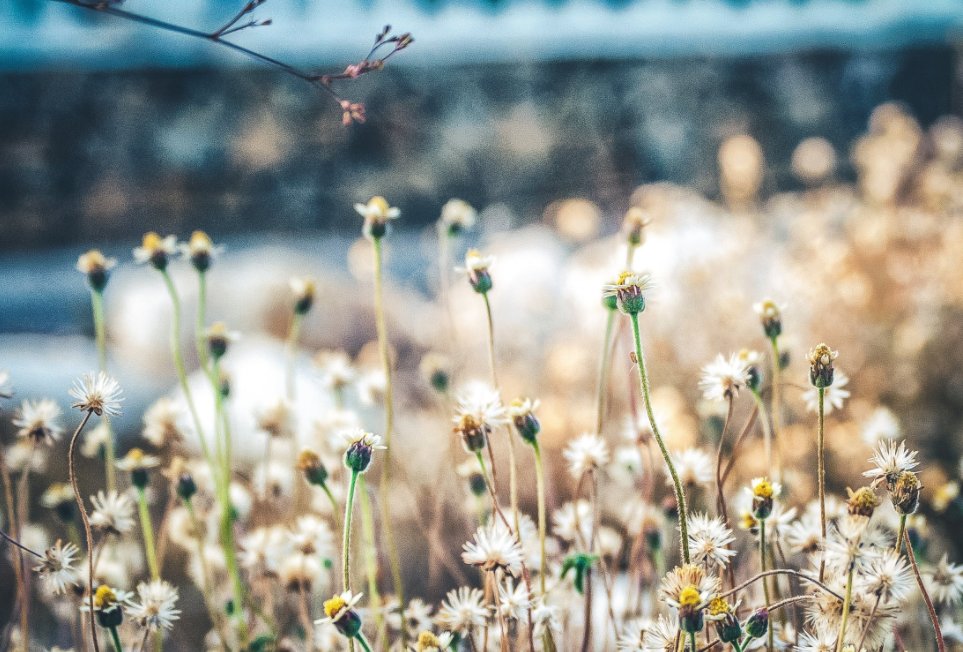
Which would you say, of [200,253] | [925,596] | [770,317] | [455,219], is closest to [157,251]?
[200,253]

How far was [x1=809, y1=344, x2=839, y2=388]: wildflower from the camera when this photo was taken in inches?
18.5

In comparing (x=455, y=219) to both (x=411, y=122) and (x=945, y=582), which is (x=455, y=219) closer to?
(x=945, y=582)

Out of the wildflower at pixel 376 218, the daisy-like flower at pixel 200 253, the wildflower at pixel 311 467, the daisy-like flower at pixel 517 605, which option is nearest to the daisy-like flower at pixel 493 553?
the daisy-like flower at pixel 517 605

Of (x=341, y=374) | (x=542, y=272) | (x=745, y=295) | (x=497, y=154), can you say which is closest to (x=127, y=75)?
(x=497, y=154)

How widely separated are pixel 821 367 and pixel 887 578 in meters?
0.12

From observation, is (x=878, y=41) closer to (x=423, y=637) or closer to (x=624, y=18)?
(x=624, y=18)

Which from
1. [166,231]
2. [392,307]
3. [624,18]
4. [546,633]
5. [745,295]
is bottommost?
[546,633]

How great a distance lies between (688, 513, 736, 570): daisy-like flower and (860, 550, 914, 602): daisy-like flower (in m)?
0.07

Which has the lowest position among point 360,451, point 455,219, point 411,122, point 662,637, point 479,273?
point 662,637

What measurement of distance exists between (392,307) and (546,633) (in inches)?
53.9

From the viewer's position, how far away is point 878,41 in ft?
10.8

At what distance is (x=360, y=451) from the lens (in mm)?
456

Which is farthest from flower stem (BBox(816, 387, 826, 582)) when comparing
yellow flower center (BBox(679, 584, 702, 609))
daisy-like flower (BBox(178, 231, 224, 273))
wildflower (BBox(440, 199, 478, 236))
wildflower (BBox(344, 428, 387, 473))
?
daisy-like flower (BBox(178, 231, 224, 273))

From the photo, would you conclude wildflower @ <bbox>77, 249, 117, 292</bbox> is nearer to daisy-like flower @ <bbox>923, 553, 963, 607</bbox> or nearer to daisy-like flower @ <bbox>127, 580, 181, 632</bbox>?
daisy-like flower @ <bbox>127, 580, 181, 632</bbox>
